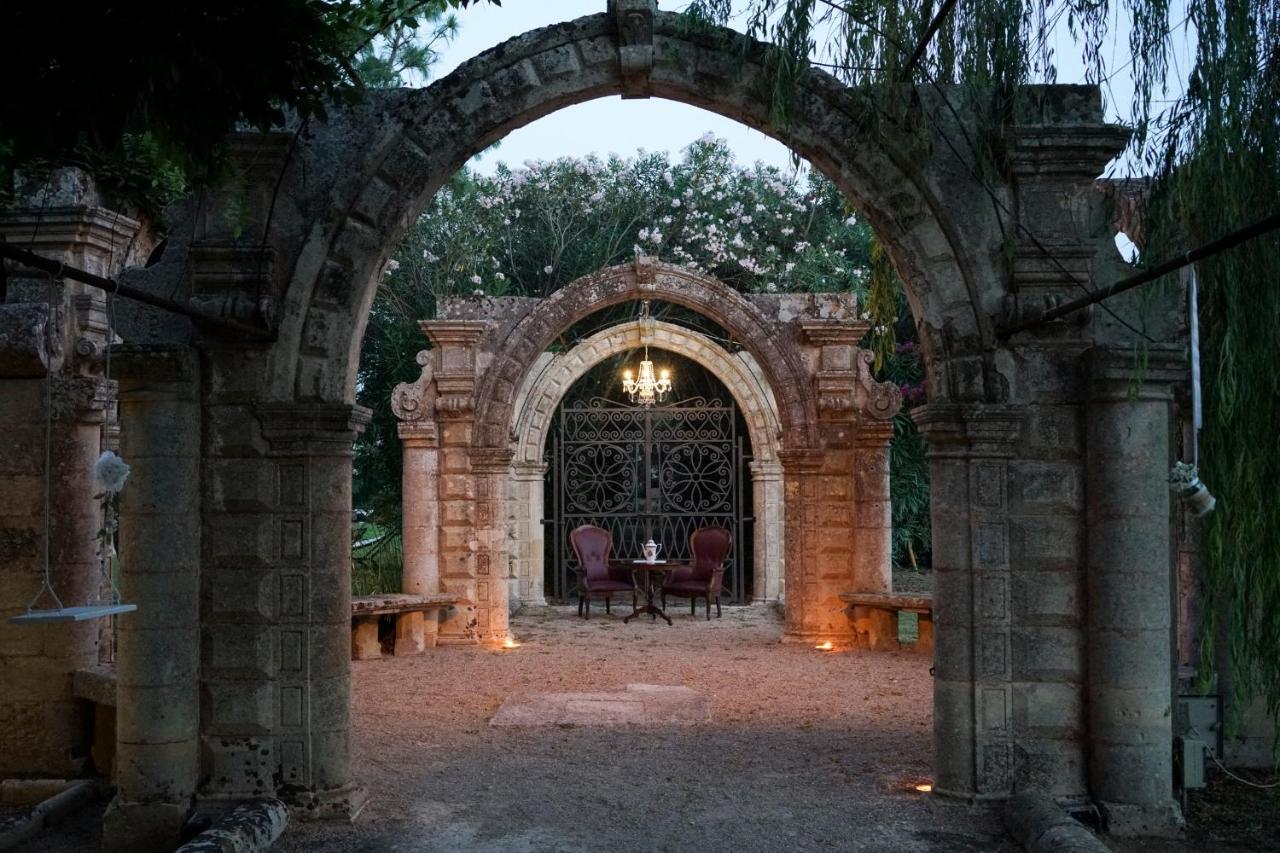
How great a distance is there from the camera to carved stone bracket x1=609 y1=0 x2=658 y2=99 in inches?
201

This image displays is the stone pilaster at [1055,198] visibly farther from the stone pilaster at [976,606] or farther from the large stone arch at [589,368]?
the large stone arch at [589,368]

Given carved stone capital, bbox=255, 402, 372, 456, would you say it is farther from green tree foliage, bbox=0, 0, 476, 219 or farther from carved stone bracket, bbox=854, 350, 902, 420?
carved stone bracket, bbox=854, 350, 902, 420

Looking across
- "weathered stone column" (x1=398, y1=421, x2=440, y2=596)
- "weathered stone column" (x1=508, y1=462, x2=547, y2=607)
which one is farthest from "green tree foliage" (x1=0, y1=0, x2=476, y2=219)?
"weathered stone column" (x1=508, y1=462, x2=547, y2=607)

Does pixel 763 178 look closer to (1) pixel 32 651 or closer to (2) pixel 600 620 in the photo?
(2) pixel 600 620

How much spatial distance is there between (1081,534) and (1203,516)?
1.84 ft

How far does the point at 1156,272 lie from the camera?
12.1 ft

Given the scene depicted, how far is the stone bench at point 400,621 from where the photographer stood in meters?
10.5

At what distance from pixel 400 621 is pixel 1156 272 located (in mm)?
8679

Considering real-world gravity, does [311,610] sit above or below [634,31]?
below

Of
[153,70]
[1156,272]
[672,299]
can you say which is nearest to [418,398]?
[672,299]

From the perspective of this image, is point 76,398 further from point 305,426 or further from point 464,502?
point 464,502

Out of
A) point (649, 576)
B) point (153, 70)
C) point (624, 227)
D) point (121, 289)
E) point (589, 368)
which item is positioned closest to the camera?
point (153, 70)

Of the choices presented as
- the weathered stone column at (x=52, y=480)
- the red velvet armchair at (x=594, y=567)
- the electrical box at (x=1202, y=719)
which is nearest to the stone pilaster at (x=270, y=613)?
the weathered stone column at (x=52, y=480)

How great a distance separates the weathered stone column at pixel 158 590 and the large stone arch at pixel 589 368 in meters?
9.06
